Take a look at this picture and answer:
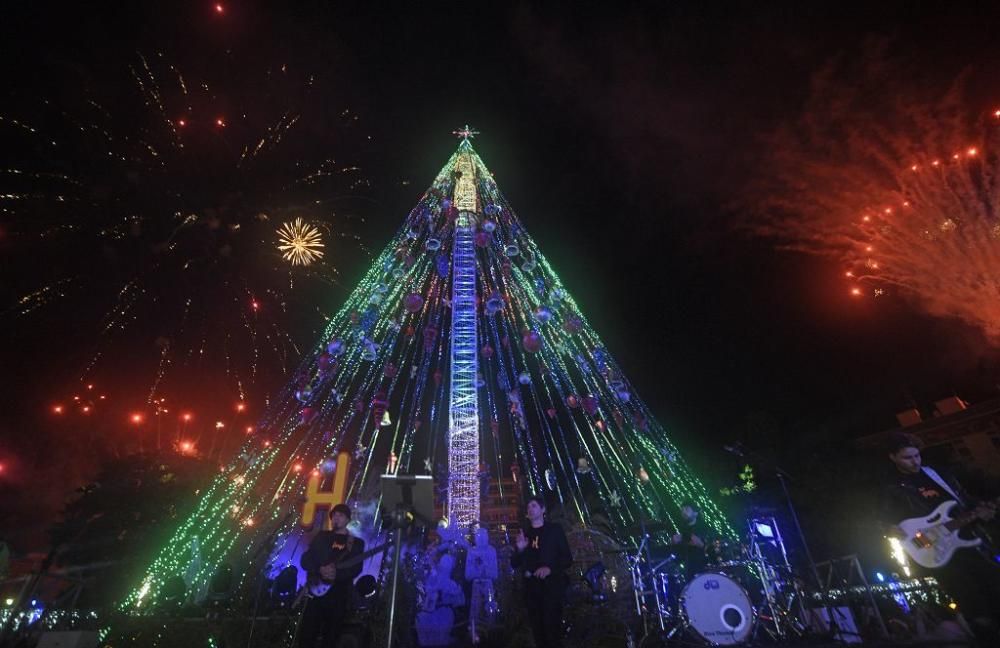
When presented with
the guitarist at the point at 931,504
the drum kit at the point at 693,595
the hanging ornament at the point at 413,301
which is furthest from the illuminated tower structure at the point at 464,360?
the guitarist at the point at 931,504

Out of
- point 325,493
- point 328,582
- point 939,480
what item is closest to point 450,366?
point 325,493

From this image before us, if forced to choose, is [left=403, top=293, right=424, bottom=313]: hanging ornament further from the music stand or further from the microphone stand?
the microphone stand

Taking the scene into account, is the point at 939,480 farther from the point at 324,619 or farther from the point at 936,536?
the point at 324,619

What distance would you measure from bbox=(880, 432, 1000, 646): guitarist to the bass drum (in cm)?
252

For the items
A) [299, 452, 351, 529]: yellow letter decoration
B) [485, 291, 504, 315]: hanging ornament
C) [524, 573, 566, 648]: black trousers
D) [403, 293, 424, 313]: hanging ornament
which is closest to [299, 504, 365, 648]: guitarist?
[524, 573, 566, 648]: black trousers

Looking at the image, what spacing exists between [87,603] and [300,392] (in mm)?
9046

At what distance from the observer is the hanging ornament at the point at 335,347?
14.3 m

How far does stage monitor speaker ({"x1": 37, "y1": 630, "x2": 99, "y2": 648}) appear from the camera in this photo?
732 centimetres

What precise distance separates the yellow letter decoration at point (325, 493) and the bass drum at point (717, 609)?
47.7ft

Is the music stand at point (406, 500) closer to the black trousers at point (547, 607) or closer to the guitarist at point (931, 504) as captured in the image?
the black trousers at point (547, 607)

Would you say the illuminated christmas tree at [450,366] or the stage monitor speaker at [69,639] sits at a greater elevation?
the illuminated christmas tree at [450,366]

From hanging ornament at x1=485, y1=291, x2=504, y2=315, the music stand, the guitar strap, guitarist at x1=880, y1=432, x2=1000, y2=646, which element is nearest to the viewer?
guitarist at x1=880, y1=432, x2=1000, y2=646

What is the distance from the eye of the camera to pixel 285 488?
28719 mm

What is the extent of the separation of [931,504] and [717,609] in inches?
132
